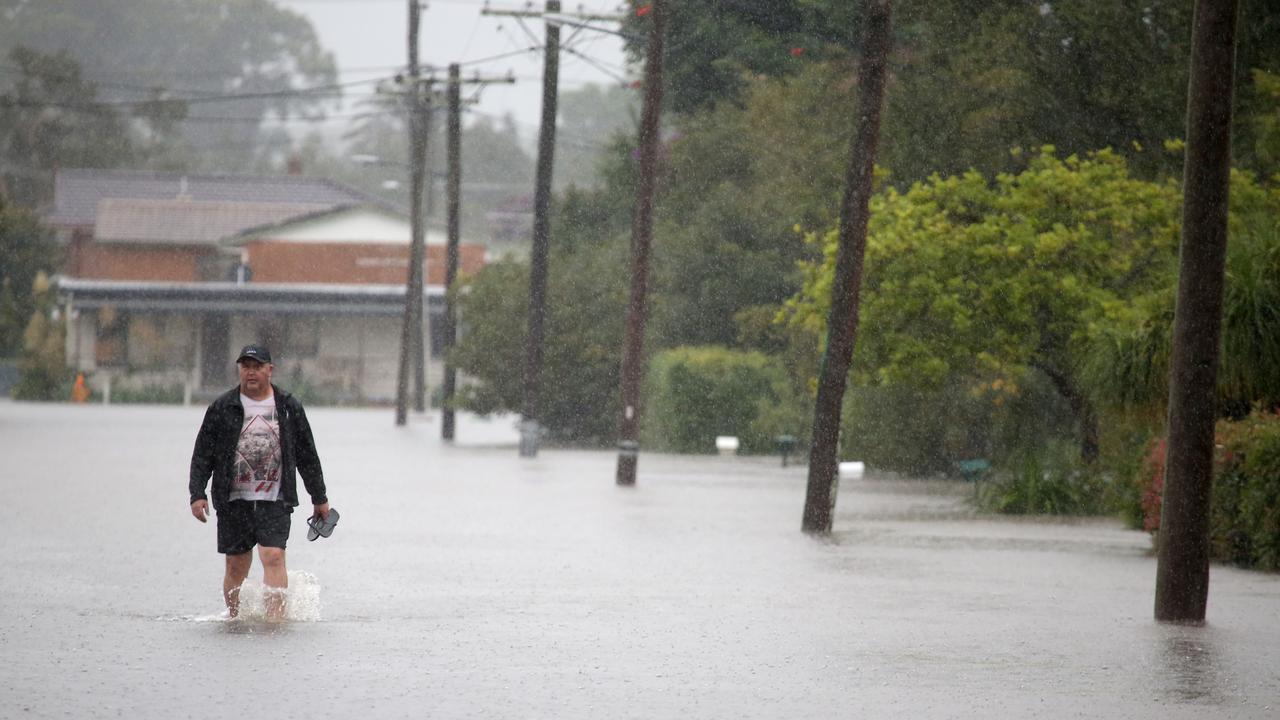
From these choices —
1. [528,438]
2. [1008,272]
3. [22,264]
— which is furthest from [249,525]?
[22,264]

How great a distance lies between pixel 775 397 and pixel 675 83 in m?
13.1

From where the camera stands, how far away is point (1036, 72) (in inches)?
1519

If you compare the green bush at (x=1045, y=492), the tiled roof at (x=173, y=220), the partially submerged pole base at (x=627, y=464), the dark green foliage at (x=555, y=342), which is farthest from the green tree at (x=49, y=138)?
the green bush at (x=1045, y=492)

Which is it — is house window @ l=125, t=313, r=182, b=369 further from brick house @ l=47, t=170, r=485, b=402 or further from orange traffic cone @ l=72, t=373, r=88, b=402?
orange traffic cone @ l=72, t=373, r=88, b=402

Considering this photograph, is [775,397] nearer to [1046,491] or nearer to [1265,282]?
[1046,491]

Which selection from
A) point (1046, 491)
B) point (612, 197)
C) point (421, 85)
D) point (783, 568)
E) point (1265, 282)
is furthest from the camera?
point (612, 197)

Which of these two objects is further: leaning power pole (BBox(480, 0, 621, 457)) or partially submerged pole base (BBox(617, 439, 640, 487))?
leaning power pole (BBox(480, 0, 621, 457))

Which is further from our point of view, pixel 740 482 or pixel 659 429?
pixel 659 429

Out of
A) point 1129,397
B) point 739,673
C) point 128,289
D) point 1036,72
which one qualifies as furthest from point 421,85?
point 739,673

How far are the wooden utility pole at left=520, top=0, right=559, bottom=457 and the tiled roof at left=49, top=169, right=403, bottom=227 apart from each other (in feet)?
Result: 154

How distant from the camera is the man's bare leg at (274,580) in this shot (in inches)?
509

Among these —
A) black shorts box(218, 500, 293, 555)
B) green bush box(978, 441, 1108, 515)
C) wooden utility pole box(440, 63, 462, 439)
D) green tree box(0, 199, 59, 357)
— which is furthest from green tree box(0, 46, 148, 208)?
black shorts box(218, 500, 293, 555)

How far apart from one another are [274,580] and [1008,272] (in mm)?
17696

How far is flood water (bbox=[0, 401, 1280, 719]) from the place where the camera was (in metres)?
10.3
